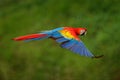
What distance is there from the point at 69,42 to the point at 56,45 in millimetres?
2330

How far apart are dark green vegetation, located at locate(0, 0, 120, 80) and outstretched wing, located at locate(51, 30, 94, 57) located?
165cm

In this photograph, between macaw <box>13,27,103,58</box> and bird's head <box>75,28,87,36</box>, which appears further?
bird's head <box>75,28,87,36</box>

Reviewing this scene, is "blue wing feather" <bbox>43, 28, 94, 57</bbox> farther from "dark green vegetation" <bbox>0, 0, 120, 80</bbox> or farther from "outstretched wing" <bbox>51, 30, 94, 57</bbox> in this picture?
"dark green vegetation" <bbox>0, 0, 120, 80</bbox>

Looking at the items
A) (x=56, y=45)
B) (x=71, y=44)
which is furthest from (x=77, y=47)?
(x=56, y=45)

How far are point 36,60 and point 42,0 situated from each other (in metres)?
1.18

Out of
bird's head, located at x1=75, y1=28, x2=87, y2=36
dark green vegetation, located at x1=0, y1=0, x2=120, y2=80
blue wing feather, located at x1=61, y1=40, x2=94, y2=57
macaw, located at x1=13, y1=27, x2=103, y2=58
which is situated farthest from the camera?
dark green vegetation, located at x1=0, y1=0, x2=120, y2=80

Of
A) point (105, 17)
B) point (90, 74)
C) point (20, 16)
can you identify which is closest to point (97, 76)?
point (90, 74)

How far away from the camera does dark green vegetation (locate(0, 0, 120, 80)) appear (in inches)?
175

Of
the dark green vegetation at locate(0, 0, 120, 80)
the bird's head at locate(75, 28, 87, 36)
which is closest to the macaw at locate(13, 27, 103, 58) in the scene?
the bird's head at locate(75, 28, 87, 36)

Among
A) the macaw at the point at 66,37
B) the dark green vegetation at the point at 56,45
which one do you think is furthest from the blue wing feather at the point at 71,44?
the dark green vegetation at the point at 56,45

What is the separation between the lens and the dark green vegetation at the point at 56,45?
175 inches

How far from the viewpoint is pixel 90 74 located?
14.5 ft

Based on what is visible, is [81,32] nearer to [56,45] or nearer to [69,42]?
[69,42]

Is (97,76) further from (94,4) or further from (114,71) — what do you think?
(94,4)
